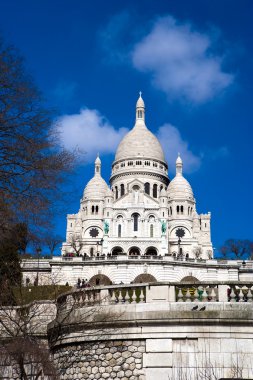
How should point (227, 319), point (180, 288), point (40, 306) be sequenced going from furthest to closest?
point (40, 306), point (180, 288), point (227, 319)

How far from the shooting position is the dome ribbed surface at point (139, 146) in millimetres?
121625

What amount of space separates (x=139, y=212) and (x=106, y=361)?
91.2m

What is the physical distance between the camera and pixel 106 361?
1530 cm

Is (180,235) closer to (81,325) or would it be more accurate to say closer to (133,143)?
(133,143)

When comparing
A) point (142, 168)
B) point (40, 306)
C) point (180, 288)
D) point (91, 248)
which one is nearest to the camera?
point (180, 288)

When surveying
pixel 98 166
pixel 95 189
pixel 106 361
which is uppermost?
pixel 98 166

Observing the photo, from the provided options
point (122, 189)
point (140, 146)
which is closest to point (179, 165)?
point (140, 146)

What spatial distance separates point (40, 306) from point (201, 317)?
19.0 ft

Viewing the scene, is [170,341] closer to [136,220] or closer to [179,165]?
[136,220]

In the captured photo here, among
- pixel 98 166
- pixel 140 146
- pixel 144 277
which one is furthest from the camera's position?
pixel 98 166

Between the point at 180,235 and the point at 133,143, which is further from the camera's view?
the point at 133,143

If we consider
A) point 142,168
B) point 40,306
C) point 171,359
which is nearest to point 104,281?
point 40,306

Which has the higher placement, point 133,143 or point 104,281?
point 133,143

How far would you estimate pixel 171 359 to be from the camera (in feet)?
A: 48.5
